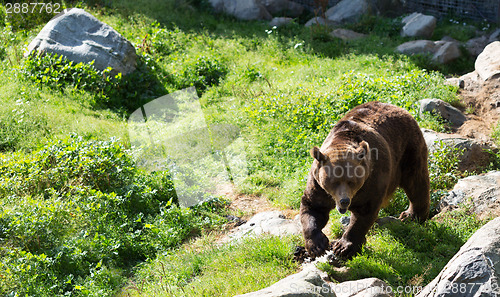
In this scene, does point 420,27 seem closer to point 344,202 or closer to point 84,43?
point 84,43

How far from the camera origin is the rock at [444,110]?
28.2ft

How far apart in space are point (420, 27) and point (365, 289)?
1114 centimetres

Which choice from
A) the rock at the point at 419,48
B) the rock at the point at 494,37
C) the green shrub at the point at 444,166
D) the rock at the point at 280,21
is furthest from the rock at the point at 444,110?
the rock at the point at 280,21

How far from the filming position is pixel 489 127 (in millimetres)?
8586

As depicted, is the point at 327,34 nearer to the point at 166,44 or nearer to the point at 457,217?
the point at 166,44

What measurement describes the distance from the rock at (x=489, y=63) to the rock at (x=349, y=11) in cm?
533

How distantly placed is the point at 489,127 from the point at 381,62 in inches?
143

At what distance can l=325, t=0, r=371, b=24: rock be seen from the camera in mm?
15367

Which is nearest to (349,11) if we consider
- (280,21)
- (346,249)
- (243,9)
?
(280,21)

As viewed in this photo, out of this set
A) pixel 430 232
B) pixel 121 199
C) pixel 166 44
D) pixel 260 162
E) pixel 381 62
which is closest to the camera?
pixel 430 232

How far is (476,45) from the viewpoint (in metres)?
13.2

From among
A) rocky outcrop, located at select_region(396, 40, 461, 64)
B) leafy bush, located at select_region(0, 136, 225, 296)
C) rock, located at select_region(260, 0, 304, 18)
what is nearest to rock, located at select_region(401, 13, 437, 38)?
rocky outcrop, located at select_region(396, 40, 461, 64)

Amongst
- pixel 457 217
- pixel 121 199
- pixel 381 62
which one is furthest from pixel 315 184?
pixel 381 62

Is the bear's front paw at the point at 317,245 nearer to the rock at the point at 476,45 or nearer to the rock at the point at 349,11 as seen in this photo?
the rock at the point at 476,45
